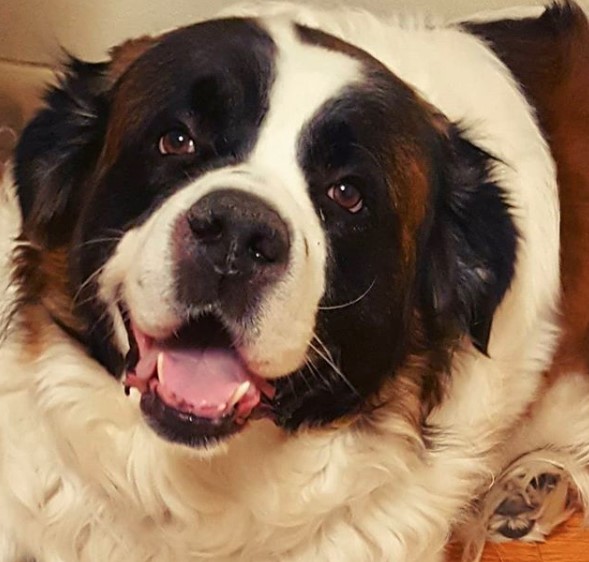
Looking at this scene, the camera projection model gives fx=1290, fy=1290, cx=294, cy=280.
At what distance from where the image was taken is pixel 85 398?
1.36 meters

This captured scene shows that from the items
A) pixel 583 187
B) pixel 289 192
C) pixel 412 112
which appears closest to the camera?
pixel 289 192

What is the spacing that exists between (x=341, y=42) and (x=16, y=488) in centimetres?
61

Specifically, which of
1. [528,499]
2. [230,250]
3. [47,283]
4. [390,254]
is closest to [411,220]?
[390,254]

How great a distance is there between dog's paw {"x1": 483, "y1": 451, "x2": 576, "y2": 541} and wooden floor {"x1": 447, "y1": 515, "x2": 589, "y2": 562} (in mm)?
13

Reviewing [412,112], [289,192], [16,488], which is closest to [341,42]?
[412,112]

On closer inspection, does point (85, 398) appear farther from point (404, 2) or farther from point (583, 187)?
point (404, 2)

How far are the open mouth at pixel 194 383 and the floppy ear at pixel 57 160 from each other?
0.66 ft

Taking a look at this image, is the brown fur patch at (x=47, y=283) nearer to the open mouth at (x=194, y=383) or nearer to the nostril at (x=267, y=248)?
the open mouth at (x=194, y=383)

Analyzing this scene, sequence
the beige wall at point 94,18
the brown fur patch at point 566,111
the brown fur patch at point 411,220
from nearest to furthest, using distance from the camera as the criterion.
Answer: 1. the brown fur patch at point 411,220
2. the brown fur patch at point 566,111
3. the beige wall at point 94,18

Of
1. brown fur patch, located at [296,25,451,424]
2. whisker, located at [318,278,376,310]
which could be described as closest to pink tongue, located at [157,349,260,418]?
whisker, located at [318,278,376,310]

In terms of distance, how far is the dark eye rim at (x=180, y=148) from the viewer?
126 centimetres

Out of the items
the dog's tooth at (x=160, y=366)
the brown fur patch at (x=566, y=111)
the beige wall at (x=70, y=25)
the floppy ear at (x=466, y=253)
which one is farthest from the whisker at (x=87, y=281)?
the beige wall at (x=70, y=25)

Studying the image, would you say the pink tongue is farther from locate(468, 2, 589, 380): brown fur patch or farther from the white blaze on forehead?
locate(468, 2, 589, 380): brown fur patch

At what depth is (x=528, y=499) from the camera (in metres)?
1.82
